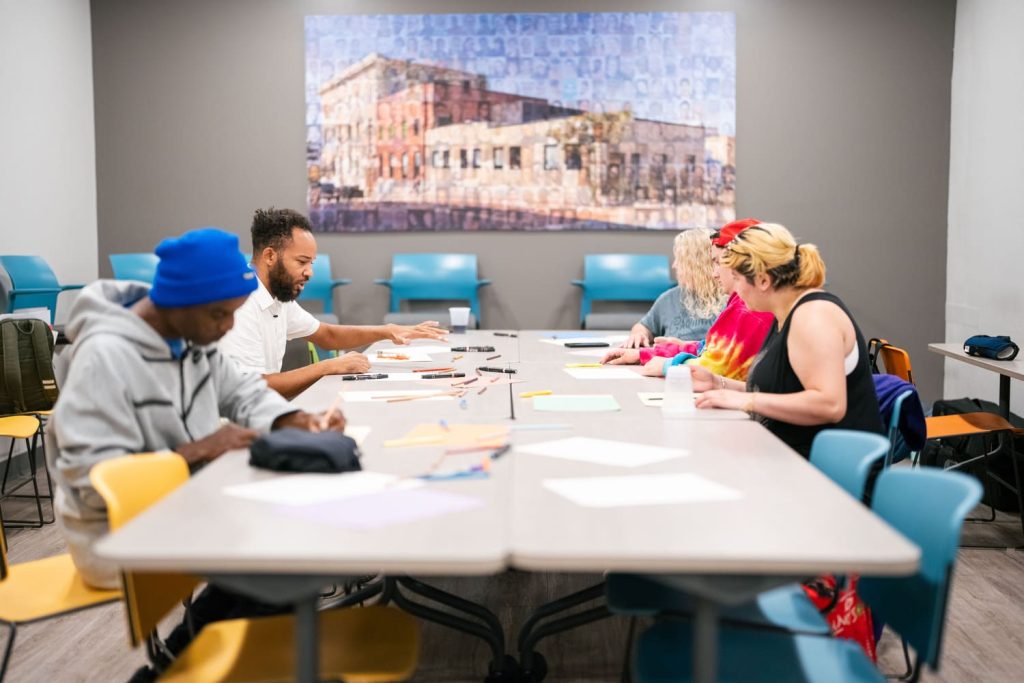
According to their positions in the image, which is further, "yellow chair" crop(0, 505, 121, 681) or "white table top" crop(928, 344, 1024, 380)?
"white table top" crop(928, 344, 1024, 380)

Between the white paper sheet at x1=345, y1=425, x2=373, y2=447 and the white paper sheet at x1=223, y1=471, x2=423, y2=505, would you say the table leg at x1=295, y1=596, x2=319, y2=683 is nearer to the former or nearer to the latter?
the white paper sheet at x1=223, y1=471, x2=423, y2=505

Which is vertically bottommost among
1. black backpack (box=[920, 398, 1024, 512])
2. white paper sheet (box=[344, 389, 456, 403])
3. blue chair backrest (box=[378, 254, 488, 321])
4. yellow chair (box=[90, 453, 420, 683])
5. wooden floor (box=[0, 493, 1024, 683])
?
wooden floor (box=[0, 493, 1024, 683])

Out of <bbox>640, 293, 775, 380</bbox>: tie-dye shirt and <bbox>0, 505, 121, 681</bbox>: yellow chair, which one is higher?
<bbox>640, 293, 775, 380</bbox>: tie-dye shirt

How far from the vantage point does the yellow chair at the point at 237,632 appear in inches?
61.2

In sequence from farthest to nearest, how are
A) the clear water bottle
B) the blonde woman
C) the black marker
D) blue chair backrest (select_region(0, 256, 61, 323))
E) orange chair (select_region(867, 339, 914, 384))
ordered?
blue chair backrest (select_region(0, 256, 61, 323)), the blonde woman, orange chair (select_region(867, 339, 914, 384)), the clear water bottle, the black marker

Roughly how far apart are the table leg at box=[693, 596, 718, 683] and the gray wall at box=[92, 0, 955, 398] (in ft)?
17.9

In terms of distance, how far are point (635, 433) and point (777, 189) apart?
499cm

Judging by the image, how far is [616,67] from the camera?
6.59 metres

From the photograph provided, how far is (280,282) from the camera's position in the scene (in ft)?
10.8

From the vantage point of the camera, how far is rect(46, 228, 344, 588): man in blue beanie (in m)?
1.79

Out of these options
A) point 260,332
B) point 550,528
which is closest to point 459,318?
point 260,332

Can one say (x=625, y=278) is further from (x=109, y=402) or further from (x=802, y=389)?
(x=109, y=402)

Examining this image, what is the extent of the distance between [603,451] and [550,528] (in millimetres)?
570

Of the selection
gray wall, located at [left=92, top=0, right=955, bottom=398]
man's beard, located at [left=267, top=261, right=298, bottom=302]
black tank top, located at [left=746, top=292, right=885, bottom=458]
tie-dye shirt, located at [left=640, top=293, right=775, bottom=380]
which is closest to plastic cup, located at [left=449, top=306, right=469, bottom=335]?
man's beard, located at [left=267, top=261, right=298, bottom=302]
